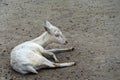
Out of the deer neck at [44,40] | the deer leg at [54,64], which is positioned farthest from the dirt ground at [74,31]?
the deer neck at [44,40]

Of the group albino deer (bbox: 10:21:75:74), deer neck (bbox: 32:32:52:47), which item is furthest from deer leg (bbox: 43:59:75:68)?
deer neck (bbox: 32:32:52:47)

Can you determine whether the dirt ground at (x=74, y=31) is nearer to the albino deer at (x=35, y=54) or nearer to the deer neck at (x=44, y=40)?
the albino deer at (x=35, y=54)

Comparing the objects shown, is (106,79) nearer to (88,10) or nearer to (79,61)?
(79,61)

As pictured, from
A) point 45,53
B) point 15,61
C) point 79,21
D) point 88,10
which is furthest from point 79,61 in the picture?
point 88,10

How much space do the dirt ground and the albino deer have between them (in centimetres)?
9

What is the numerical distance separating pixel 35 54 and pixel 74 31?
147cm

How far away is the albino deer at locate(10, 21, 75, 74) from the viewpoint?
15.2 ft

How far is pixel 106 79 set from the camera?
443 centimetres

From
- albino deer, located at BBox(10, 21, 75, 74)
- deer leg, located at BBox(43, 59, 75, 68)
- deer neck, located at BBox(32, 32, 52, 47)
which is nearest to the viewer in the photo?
albino deer, located at BBox(10, 21, 75, 74)

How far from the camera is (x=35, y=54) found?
4785 millimetres

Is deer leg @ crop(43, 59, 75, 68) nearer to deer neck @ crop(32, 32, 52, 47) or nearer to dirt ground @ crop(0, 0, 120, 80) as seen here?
dirt ground @ crop(0, 0, 120, 80)

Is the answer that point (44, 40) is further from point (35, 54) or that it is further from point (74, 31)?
point (74, 31)

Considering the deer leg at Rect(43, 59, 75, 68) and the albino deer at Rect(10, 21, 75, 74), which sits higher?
the albino deer at Rect(10, 21, 75, 74)

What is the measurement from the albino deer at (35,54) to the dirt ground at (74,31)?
86 mm
